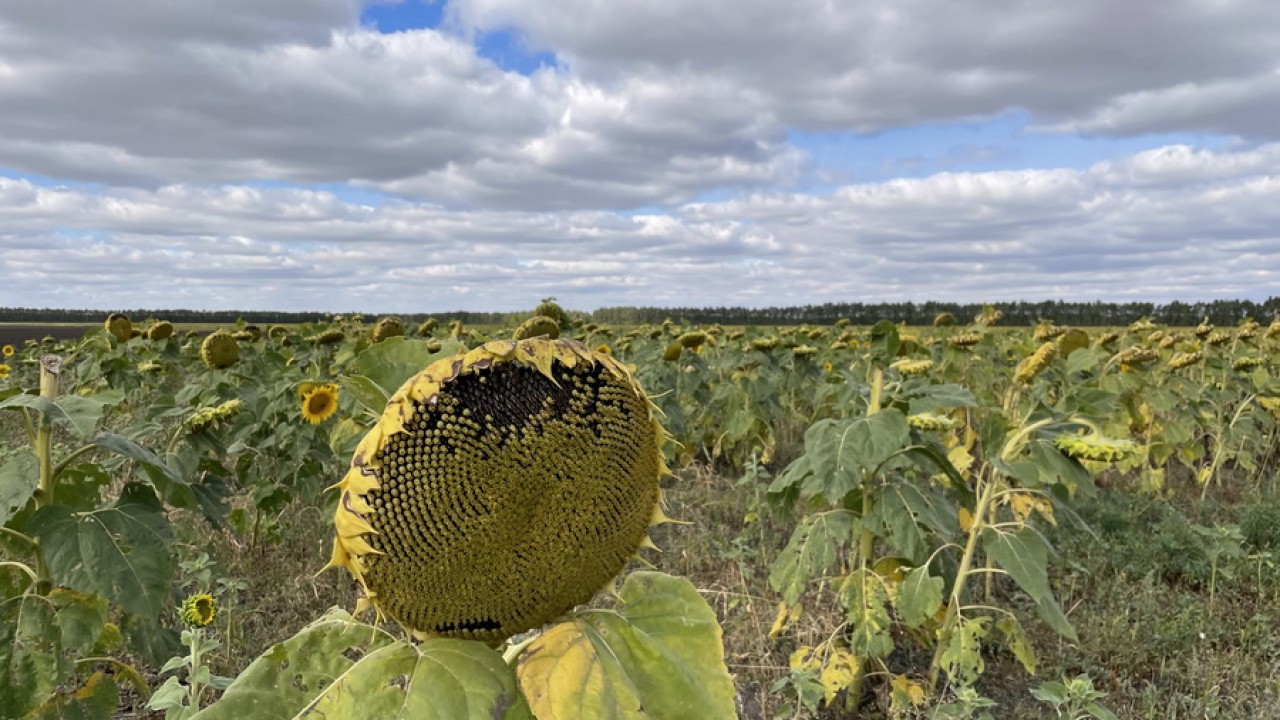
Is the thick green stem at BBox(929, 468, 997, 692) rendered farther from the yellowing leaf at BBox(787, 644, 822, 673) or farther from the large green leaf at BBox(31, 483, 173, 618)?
the large green leaf at BBox(31, 483, 173, 618)

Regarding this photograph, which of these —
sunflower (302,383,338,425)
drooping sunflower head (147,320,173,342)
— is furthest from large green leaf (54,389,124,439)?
drooping sunflower head (147,320,173,342)

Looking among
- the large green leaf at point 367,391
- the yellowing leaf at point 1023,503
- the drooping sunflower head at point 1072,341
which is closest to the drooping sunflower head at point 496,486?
the large green leaf at point 367,391

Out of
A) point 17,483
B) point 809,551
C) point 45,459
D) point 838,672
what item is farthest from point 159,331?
point 838,672

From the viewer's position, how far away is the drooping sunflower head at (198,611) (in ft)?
9.20

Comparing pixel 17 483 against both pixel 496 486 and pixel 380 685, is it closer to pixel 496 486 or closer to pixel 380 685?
pixel 380 685

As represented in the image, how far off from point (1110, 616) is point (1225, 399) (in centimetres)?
548

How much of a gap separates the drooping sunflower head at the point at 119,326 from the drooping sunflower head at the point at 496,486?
10455 millimetres

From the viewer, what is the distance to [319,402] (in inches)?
208

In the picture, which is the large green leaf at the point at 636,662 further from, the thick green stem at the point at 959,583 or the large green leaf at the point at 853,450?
the thick green stem at the point at 959,583

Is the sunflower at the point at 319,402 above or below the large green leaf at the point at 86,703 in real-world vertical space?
above

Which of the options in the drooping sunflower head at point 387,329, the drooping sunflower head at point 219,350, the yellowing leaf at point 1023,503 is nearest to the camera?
the yellowing leaf at point 1023,503

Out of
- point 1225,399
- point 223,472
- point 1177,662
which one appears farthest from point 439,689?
point 1225,399

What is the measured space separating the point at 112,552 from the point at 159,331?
829 cm

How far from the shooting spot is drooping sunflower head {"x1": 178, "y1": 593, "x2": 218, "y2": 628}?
2804 mm
